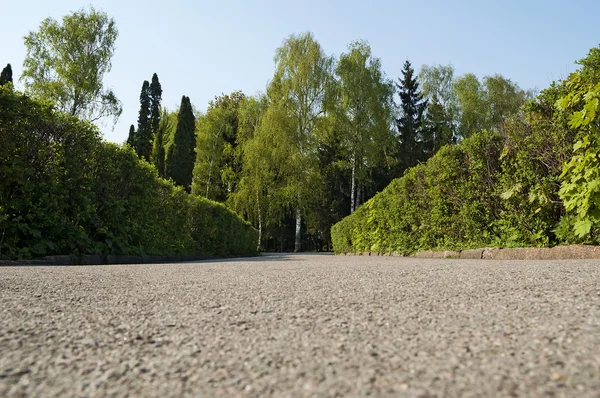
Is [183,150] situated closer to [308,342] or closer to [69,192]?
[69,192]

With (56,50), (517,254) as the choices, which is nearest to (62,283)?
(517,254)

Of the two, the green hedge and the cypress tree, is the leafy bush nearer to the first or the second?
the green hedge

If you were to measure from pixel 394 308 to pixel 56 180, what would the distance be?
5904 mm

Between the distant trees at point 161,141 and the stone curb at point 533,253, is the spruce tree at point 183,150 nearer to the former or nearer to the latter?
the distant trees at point 161,141

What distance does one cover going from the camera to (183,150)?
33875 mm

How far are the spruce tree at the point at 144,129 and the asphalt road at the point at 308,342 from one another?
115ft

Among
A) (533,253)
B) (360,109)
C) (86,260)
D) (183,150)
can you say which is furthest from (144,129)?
(533,253)

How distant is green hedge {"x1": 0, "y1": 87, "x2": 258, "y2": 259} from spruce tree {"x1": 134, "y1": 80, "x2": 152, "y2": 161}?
28.3 m

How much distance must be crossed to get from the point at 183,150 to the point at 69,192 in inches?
1096

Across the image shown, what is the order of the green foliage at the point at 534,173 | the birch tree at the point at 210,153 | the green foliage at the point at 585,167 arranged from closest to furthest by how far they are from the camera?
the green foliage at the point at 585,167 < the green foliage at the point at 534,173 < the birch tree at the point at 210,153

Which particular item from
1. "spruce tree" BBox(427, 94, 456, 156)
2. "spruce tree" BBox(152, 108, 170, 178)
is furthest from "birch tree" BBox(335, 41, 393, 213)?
"spruce tree" BBox(152, 108, 170, 178)

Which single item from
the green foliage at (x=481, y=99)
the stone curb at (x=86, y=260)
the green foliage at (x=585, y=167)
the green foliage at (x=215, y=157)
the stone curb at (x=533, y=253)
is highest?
the green foliage at (x=481, y=99)

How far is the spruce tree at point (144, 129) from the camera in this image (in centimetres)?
3669

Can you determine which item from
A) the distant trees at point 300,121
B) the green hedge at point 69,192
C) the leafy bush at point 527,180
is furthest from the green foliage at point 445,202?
the distant trees at point 300,121
